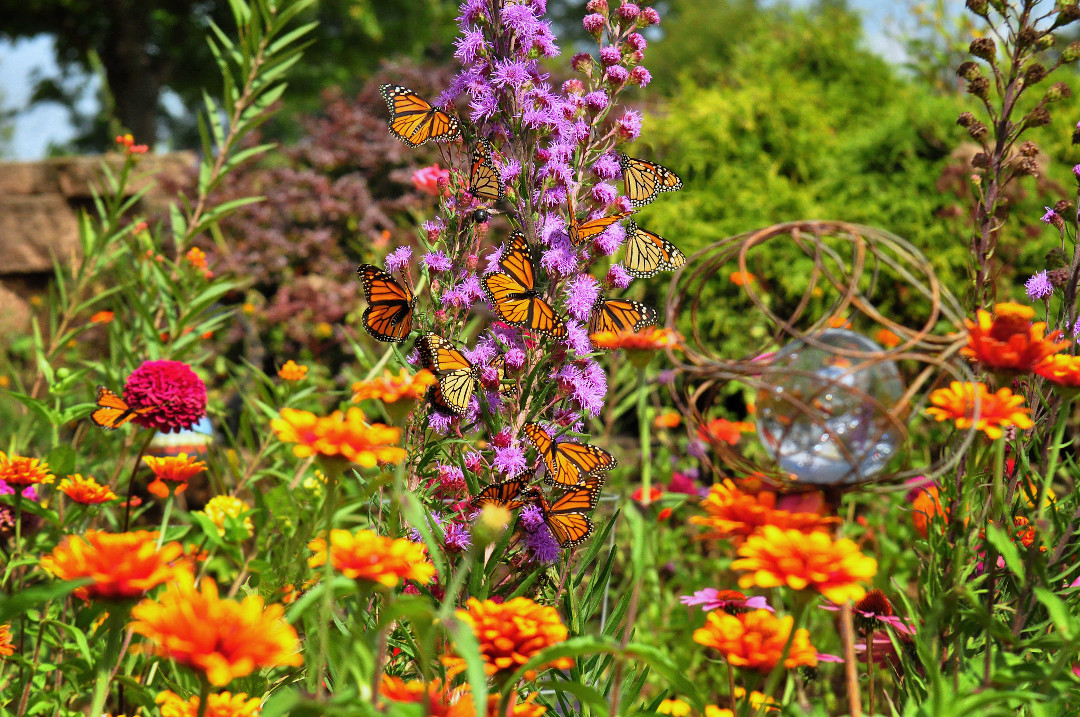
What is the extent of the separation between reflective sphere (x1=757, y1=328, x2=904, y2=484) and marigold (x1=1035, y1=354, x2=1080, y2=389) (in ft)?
0.56

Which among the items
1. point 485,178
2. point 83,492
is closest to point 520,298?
point 485,178

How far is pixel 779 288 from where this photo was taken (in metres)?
3.93

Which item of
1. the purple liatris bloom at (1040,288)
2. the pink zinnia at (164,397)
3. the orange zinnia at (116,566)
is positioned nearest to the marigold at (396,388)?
the orange zinnia at (116,566)

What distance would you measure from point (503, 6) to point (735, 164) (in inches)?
131

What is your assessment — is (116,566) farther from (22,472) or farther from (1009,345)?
(1009,345)

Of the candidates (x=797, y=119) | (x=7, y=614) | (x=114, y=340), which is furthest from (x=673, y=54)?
(x=7, y=614)

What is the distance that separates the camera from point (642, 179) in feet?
4.75

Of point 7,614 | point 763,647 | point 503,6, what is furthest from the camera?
point 503,6

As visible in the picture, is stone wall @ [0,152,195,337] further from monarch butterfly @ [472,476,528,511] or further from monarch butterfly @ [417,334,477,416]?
monarch butterfly @ [472,476,528,511]

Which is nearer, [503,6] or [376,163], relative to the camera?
[503,6]

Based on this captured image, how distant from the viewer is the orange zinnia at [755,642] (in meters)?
0.85

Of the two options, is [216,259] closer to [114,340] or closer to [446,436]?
[114,340]

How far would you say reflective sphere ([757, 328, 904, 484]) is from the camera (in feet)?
3.05

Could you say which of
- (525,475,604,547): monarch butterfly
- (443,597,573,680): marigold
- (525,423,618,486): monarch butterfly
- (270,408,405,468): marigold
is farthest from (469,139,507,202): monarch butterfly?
(443,597,573,680): marigold
